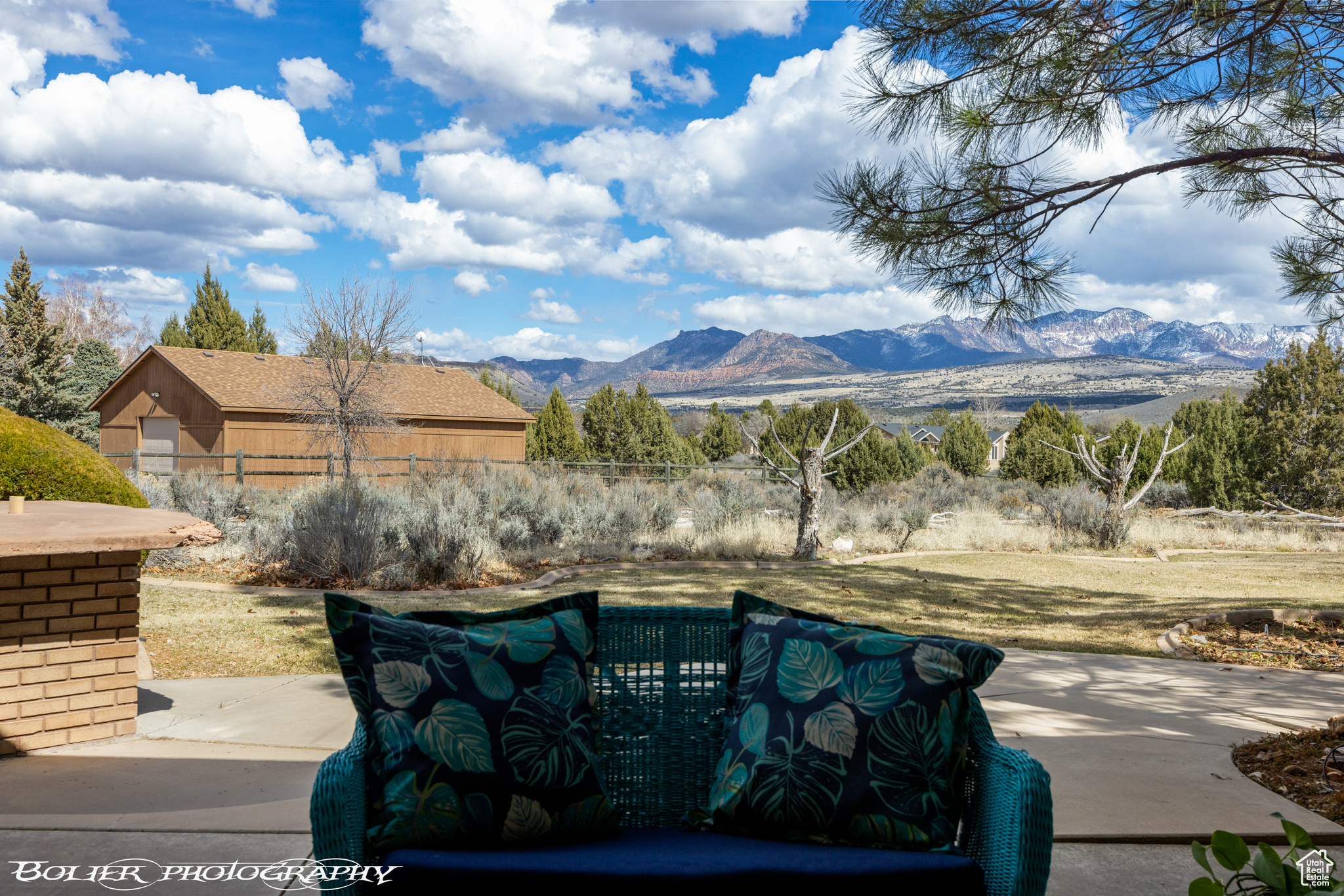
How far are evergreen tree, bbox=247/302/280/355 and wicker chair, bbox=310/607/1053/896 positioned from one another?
36.7 meters

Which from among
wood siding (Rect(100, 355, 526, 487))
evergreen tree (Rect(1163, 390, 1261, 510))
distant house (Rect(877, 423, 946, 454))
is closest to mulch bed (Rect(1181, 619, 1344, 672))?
evergreen tree (Rect(1163, 390, 1261, 510))

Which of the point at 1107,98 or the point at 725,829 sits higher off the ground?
the point at 1107,98

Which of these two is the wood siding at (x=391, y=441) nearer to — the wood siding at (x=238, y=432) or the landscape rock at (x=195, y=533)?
the wood siding at (x=238, y=432)

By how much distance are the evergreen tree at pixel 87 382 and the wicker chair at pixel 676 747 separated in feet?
99.2

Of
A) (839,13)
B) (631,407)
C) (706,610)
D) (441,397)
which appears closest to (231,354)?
(441,397)

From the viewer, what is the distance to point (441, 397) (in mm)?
26438

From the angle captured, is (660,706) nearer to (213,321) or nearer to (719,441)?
(719,441)

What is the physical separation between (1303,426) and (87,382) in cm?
3549

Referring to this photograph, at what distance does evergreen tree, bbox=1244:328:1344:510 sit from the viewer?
51.2 feet

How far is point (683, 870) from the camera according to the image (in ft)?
5.13

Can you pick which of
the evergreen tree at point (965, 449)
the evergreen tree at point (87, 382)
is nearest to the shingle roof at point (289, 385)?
the evergreen tree at point (87, 382)

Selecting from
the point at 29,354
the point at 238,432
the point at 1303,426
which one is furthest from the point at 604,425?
the point at 1303,426

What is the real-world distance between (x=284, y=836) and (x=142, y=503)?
4.11 metres

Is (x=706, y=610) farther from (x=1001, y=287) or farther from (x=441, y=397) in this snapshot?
(x=441, y=397)
